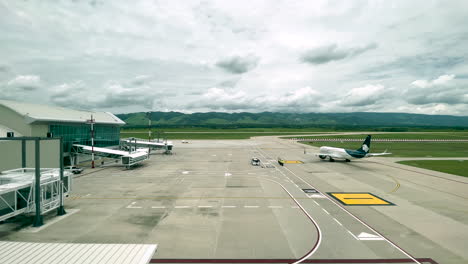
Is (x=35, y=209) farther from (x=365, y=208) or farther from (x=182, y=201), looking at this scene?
(x=365, y=208)

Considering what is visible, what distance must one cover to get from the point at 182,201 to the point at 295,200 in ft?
44.4

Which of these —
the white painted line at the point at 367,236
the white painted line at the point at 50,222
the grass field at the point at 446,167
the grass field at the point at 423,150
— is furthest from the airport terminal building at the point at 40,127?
the grass field at the point at 423,150

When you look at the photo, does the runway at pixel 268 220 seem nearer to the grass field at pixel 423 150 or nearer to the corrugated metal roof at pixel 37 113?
the corrugated metal roof at pixel 37 113

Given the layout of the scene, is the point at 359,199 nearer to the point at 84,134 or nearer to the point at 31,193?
the point at 31,193

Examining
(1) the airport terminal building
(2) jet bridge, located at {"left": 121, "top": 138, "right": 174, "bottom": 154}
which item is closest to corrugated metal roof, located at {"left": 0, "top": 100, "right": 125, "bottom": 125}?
(1) the airport terminal building

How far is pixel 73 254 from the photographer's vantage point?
38.5 ft

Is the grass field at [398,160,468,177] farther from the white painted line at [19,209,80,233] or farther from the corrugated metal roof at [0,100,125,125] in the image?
the corrugated metal roof at [0,100,125,125]

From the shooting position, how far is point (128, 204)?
27500mm

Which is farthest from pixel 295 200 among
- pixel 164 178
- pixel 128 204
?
pixel 164 178

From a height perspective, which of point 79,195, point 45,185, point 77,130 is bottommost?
point 79,195

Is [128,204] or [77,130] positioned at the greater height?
[77,130]

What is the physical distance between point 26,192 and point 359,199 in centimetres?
3580

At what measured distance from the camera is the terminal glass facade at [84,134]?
52.3m

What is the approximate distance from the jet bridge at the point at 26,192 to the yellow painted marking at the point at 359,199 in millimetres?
31085
